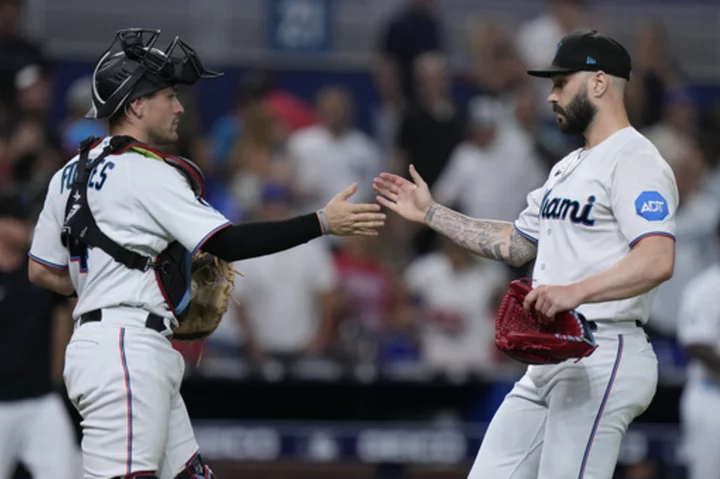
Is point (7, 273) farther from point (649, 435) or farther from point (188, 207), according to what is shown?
point (649, 435)

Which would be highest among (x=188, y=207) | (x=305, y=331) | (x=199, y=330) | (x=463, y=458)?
(x=188, y=207)

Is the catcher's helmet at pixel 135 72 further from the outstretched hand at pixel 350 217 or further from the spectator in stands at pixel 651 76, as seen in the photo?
the spectator in stands at pixel 651 76

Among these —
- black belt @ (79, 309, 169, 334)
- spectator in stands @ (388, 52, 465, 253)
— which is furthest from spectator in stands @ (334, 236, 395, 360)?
black belt @ (79, 309, 169, 334)

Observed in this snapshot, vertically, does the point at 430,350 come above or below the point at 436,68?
below

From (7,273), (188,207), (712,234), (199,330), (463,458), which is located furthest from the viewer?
(712,234)

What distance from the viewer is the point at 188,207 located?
4844mm

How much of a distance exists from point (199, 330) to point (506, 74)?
22.5 ft

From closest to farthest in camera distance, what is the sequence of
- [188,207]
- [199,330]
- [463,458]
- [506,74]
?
1. [188,207]
2. [199,330]
3. [463,458]
4. [506,74]

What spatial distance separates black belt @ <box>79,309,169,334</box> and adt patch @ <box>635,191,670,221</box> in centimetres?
191

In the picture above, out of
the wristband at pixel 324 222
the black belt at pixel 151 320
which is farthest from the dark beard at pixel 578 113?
the black belt at pixel 151 320

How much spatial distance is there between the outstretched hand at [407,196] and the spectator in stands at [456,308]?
13.0 feet

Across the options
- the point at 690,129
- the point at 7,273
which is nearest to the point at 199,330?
the point at 7,273

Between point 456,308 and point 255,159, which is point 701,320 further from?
point 255,159

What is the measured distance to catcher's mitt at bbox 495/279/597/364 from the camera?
4656mm
